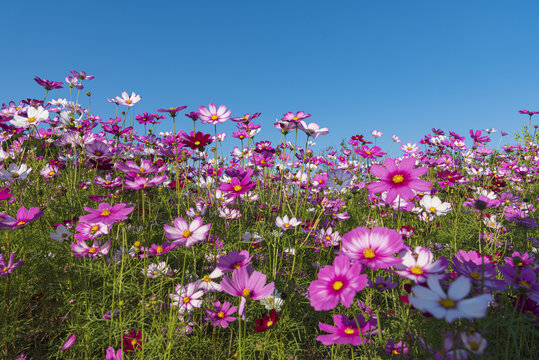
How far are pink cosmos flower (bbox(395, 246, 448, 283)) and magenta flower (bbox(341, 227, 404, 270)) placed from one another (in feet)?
0.12

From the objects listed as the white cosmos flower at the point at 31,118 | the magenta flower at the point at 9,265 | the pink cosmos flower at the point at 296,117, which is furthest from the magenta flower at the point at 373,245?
the white cosmos flower at the point at 31,118

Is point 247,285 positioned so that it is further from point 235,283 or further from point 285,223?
point 285,223

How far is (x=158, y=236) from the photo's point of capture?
81.7 inches

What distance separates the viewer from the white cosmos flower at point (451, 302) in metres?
0.52

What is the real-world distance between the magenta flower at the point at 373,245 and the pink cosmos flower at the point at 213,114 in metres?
0.98

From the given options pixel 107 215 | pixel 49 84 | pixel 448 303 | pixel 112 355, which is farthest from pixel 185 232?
pixel 49 84

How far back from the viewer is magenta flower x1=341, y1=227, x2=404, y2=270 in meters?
A: 0.75

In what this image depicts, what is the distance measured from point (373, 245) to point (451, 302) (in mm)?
267

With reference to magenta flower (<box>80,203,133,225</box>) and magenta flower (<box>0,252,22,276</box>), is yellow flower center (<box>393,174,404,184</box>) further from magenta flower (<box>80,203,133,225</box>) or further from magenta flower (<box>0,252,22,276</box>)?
magenta flower (<box>0,252,22,276</box>)

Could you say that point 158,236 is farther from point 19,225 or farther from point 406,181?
point 406,181

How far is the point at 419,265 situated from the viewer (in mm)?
779

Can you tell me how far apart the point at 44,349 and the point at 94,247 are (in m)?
0.53

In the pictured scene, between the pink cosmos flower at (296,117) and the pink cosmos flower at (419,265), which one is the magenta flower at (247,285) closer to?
the pink cosmos flower at (419,265)

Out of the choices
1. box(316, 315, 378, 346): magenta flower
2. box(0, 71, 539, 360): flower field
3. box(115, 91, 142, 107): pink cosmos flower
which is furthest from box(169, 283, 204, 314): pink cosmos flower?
box(115, 91, 142, 107): pink cosmos flower
